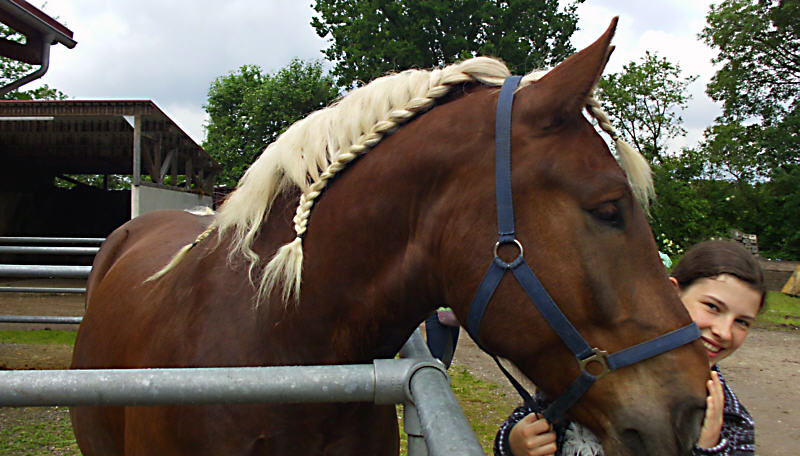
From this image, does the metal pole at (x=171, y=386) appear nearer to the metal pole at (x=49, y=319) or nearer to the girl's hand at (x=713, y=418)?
the girl's hand at (x=713, y=418)

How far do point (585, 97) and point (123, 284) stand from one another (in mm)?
2001

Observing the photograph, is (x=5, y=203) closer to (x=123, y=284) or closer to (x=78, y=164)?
(x=78, y=164)

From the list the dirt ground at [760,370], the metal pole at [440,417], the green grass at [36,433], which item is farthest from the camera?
the dirt ground at [760,370]

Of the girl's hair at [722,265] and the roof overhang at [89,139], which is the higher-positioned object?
the roof overhang at [89,139]

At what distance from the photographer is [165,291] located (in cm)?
171

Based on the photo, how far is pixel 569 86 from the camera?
117 centimetres

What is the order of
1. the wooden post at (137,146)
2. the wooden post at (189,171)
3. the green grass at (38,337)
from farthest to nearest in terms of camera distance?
the wooden post at (189,171)
the wooden post at (137,146)
the green grass at (38,337)

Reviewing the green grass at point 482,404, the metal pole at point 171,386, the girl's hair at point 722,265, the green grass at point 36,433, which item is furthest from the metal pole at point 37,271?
the girl's hair at point 722,265

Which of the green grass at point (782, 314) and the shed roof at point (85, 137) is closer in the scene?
the shed roof at point (85, 137)

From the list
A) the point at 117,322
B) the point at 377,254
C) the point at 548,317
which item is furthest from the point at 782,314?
the point at 117,322

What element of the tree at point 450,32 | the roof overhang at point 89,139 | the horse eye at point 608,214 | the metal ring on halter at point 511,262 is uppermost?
the tree at point 450,32

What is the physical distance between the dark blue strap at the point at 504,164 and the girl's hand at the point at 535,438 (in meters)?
0.57

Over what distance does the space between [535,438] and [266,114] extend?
24.2m

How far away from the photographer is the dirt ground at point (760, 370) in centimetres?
414
